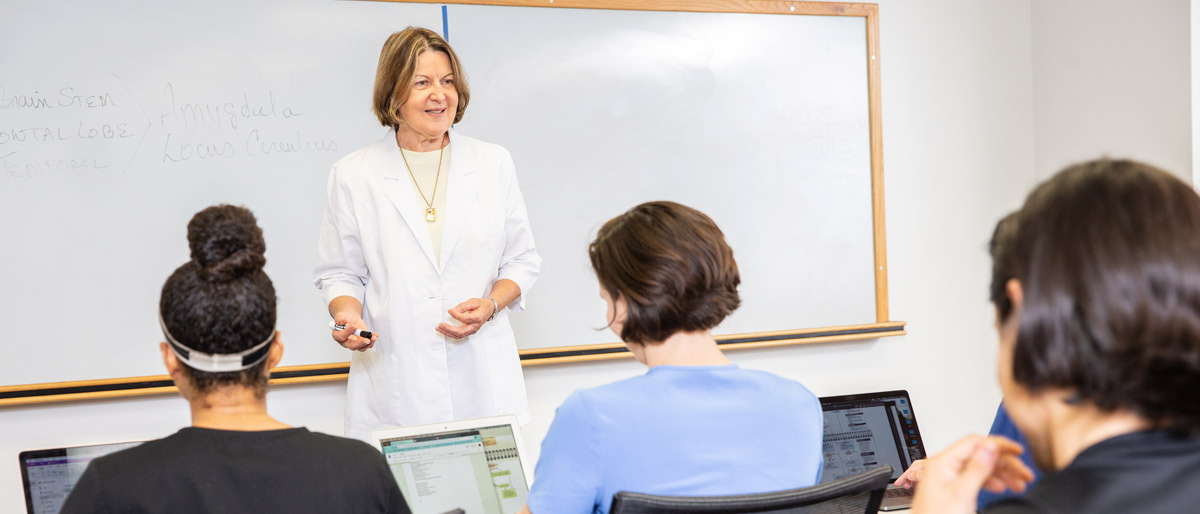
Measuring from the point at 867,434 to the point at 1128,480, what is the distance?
1398mm

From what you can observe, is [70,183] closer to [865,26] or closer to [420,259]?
[420,259]

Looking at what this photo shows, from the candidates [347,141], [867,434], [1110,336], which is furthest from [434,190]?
[1110,336]

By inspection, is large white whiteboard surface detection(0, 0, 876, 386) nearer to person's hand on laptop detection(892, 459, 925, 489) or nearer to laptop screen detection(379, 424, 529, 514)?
laptop screen detection(379, 424, 529, 514)

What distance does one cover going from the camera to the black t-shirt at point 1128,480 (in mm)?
762

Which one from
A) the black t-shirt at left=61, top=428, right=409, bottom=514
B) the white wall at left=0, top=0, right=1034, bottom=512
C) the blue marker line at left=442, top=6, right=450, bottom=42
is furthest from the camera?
the white wall at left=0, top=0, right=1034, bottom=512

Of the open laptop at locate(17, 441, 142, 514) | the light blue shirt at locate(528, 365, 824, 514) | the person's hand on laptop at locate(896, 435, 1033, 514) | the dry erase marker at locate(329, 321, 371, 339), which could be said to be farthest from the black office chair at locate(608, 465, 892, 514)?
the dry erase marker at locate(329, 321, 371, 339)

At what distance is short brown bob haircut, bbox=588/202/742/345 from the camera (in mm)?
1413

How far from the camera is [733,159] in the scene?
11.9ft

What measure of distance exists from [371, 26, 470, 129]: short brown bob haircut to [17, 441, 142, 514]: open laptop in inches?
43.0

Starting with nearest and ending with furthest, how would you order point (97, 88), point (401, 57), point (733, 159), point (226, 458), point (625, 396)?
1. point (226, 458)
2. point (625, 396)
3. point (401, 57)
4. point (97, 88)
5. point (733, 159)

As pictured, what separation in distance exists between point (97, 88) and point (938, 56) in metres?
3.12

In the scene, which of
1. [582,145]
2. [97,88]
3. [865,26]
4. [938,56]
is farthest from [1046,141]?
[97,88]

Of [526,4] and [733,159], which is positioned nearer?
[526,4]

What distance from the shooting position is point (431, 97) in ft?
8.00
